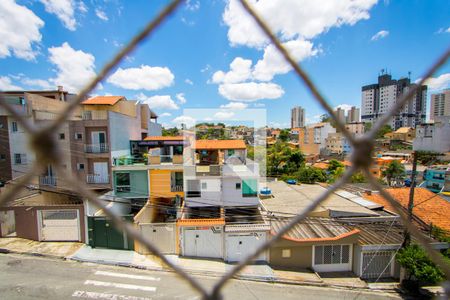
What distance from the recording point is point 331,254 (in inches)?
331

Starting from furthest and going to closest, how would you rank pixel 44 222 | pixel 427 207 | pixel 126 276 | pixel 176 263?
pixel 427 207
pixel 44 222
pixel 176 263
pixel 126 276

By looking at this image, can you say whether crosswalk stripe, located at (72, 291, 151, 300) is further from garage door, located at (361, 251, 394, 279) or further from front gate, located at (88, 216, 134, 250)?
garage door, located at (361, 251, 394, 279)

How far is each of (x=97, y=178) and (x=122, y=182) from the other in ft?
4.38

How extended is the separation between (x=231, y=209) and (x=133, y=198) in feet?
16.8

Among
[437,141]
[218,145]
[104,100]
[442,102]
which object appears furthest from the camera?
[442,102]

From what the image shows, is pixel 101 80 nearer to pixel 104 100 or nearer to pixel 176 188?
pixel 176 188

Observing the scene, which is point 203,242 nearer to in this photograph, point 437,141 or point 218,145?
point 218,145

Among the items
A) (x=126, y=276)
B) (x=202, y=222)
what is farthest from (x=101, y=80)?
(x=202, y=222)

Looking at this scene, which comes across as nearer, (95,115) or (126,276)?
(126,276)

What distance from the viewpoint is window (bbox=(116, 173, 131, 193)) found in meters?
11.2

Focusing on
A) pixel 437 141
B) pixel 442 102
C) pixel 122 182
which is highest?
pixel 442 102

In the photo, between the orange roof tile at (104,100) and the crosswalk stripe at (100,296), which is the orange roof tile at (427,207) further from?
the orange roof tile at (104,100)

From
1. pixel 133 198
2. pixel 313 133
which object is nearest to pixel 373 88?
pixel 313 133

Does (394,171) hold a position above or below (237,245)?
above
